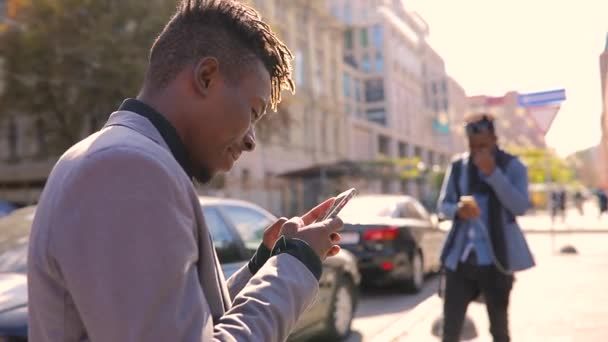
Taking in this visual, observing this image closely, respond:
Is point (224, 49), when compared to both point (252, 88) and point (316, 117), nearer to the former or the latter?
point (252, 88)

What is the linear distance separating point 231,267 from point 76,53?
59.8 ft

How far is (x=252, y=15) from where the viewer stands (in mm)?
1438

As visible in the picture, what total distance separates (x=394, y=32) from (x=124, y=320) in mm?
62664

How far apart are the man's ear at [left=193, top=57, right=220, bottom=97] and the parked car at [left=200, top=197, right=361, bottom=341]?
2.95 metres

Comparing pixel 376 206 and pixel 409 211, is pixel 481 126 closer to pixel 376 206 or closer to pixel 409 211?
pixel 376 206

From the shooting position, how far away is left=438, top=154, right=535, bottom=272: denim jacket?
370cm

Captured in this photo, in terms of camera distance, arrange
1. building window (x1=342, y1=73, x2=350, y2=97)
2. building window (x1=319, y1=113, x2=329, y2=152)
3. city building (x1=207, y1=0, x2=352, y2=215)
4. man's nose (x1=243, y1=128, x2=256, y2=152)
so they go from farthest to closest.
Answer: building window (x1=342, y1=73, x2=350, y2=97) → building window (x1=319, y1=113, x2=329, y2=152) → city building (x1=207, y1=0, x2=352, y2=215) → man's nose (x1=243, y1=128, x2=256, y2=152)

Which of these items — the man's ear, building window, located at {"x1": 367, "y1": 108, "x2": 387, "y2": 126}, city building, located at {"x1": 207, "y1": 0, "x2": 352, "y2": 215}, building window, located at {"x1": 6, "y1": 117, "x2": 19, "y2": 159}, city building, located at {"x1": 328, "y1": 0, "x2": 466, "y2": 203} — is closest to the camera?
the man's ear

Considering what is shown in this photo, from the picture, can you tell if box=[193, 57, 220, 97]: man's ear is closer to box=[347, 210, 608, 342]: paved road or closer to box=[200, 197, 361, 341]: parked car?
box=[200, 197, 361, 341]: parked car

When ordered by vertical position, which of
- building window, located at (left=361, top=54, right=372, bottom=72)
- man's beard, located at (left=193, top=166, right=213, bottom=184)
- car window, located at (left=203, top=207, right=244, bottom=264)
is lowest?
car window, located at (left=203, top=207, right=244, bottom=264)

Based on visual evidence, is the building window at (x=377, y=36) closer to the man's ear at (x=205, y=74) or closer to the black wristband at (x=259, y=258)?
the black wristband at (x=259, y=258)

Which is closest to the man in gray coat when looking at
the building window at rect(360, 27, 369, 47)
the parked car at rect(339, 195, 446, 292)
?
the parked car at rect(339, 195, 446, 292)

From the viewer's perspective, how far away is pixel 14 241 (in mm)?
3893

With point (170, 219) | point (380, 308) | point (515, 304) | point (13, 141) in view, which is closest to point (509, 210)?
point (170, 219)
